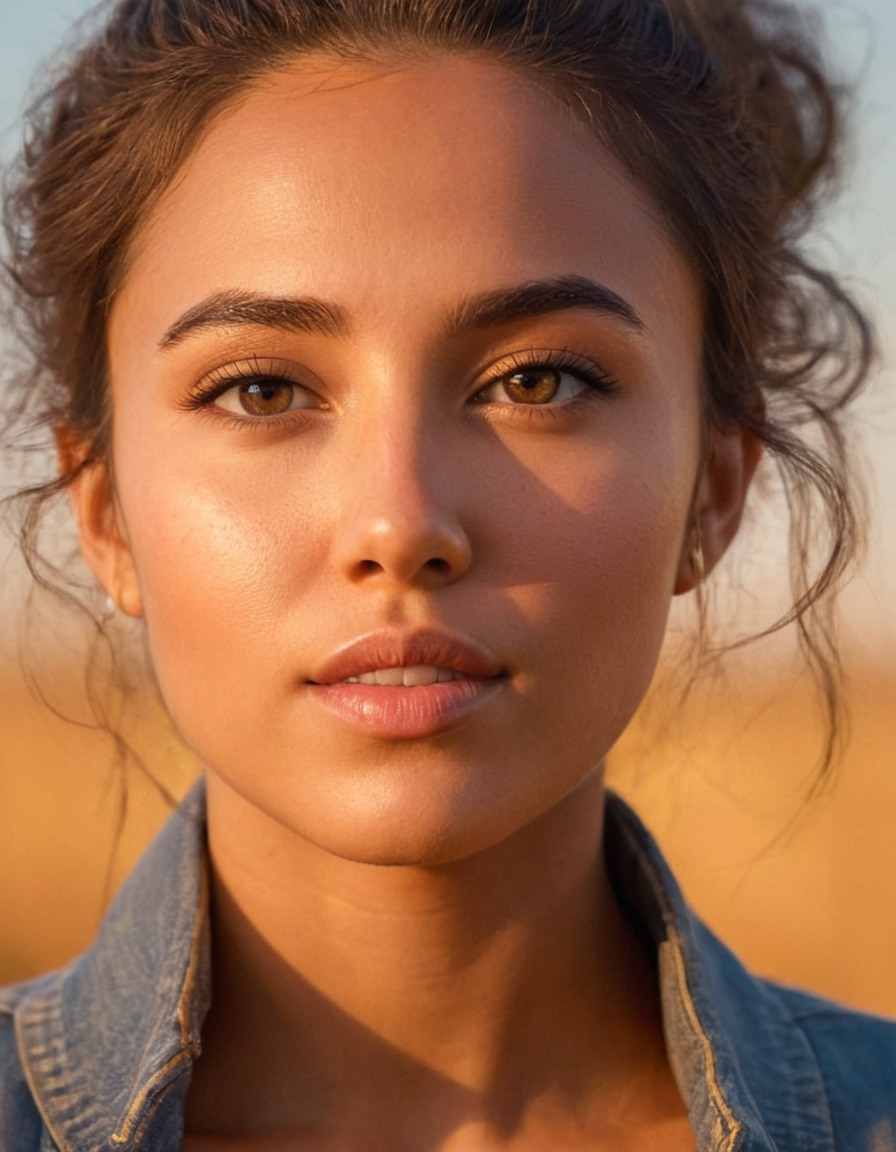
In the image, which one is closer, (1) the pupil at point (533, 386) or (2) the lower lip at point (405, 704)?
(2) the lower lip at point (405, 704)

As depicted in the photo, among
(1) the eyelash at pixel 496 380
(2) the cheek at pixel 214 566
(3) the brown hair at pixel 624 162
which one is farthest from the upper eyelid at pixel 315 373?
(3) the brown hair at pixel 624 162

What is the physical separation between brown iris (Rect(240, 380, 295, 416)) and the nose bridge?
15cm

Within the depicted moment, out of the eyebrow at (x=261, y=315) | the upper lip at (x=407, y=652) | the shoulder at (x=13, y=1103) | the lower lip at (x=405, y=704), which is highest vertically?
the eyebrow at (x=261, y=315)

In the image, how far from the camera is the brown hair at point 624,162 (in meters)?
2.56

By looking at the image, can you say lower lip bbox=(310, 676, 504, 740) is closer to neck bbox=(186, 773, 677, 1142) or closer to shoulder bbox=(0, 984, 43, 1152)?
neck bbox=(186, 773, 677, 1142)

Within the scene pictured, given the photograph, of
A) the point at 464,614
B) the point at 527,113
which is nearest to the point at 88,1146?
the point at 464,614

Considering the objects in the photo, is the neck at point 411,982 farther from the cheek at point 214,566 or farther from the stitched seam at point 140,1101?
the cheek at point 214,566

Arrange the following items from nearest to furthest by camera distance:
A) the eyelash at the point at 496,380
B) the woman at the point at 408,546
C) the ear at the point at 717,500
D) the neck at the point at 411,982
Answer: the woman at the point at 408,546 < the eyelash at the point at 496,380 < the neck at the point at 411,982 < the ear at the point at 717,500

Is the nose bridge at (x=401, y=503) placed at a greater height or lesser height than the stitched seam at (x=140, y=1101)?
greater

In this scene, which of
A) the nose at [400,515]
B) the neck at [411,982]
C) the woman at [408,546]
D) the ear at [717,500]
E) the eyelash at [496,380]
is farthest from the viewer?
the ear at [717,500]

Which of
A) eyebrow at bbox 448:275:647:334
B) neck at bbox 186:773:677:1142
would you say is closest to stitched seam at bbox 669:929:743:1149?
neck at bbox 186:773:677:1142

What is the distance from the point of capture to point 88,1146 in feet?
7.84

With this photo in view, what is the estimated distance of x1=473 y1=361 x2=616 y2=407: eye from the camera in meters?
2.41

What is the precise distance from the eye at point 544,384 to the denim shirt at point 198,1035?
0.72 metres
